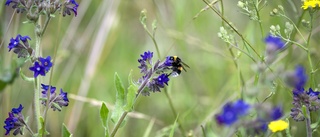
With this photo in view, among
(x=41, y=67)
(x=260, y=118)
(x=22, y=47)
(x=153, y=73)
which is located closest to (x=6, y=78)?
(x=22, y=47)

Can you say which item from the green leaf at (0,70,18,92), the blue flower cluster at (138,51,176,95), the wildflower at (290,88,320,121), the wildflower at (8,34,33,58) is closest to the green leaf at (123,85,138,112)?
the blue flower cluster at (138,51,176,95)

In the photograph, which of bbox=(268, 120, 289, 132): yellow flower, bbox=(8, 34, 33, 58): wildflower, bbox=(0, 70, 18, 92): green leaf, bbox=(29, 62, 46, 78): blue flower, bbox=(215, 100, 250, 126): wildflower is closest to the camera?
bbox=(215, 100, 250, 126): wildflower

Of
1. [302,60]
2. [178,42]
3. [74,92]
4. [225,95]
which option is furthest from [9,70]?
[302,60]

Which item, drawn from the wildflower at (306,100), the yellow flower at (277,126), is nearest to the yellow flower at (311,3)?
the wildflower at (306,100)

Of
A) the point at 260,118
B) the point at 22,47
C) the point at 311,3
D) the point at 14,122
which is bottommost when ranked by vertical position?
the point at 14,122

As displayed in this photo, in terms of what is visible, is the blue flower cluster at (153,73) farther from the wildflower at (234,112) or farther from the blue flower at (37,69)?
the wildflower at (234,112)

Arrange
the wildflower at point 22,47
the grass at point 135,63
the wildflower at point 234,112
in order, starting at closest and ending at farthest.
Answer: the wildflower at point 234,112
the wildflower at point 22,47
the grass at point 135,63

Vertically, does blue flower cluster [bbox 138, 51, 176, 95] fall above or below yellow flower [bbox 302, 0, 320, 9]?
below

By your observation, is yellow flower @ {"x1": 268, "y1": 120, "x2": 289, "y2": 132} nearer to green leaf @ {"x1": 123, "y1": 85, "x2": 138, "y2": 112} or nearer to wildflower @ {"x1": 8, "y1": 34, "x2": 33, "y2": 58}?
green leaf @ {"x1": 123, "y1": 85, "x2": 138, "y2": 112}

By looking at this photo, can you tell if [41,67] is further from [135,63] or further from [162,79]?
[135,63]

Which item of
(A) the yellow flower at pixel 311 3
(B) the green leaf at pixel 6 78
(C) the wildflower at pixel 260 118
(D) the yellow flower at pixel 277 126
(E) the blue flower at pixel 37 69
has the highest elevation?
(A) the yellow flower at pixel 311 3

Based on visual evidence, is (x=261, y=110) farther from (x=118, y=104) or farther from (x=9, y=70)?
(x=9, y=70)

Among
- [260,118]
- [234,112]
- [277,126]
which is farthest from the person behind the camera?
[277,126]
